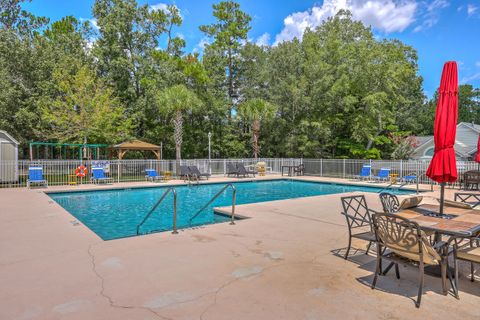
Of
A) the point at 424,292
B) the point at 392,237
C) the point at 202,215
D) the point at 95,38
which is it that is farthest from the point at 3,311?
the point at 95,38

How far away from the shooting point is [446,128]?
13.4 ft

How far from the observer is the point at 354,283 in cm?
373

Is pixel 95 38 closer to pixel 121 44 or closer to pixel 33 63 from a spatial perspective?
pixel 121 44

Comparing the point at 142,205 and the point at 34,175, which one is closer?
the point at 142,205

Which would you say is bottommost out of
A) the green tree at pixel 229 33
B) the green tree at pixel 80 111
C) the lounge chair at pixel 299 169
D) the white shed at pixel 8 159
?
the lounge chair at pixel 299 169

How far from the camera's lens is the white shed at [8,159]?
1423 cm

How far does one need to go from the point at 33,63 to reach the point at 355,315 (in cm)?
2760

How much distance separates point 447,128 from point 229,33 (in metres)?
28.9

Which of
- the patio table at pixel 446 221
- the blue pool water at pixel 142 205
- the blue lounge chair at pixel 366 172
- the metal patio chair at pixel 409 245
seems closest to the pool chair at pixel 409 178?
the blue pool water at pixel 142 205

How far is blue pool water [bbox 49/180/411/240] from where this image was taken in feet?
27.5

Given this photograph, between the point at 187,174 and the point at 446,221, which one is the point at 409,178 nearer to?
the point at 187,174

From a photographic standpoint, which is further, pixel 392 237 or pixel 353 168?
pixel 353 168

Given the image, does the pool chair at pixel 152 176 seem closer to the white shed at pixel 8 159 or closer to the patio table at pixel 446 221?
the white shed at pixel 8 159

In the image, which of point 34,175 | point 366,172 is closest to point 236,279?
point 34,175
